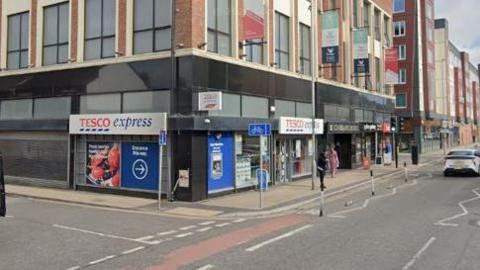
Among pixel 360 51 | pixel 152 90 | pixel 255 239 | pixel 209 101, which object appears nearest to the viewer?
pixel 255 239

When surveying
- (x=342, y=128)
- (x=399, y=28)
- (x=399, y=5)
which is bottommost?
(x=342, y=128)

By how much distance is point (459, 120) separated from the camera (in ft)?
304

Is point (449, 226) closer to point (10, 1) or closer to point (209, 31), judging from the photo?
point (209, 31)

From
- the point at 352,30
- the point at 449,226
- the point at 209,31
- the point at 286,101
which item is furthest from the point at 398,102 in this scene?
the point at 449,226

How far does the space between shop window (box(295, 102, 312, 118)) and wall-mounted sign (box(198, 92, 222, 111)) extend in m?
8.90

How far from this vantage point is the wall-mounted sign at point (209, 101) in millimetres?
18797

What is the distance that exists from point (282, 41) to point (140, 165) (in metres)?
9.93

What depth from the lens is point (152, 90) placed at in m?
20.3

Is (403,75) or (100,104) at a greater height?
(403,75)

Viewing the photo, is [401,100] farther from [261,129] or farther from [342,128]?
[261,129]

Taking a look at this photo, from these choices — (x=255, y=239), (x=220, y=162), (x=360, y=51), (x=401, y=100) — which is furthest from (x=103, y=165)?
(x=401, y=100)

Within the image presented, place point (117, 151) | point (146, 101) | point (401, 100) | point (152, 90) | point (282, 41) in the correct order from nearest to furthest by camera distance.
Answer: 1. point (152, 90)
2. point (146, 101)
3. point (117, 151)
4. point (282, 41)
5. point (401, 100)

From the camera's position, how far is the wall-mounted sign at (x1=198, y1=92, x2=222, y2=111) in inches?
740

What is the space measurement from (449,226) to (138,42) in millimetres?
13618
